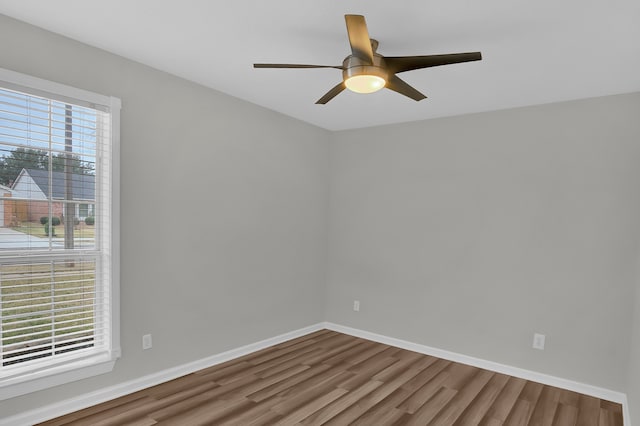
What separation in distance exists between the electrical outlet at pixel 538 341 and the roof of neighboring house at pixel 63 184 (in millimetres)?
3795

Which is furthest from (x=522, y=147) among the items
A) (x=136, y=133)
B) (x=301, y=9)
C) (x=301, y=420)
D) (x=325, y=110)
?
(x=136, y=133)

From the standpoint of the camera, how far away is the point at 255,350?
3797mm

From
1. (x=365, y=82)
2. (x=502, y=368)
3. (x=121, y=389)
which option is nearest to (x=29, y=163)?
(x=121, y=389)

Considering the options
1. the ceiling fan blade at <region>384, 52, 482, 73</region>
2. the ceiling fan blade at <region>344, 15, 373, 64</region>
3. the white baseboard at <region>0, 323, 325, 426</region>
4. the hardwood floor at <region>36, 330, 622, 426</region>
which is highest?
the ceiling fan blade at <region>344, 15, 373, 64</region>

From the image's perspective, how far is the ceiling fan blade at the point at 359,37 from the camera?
1.63 m

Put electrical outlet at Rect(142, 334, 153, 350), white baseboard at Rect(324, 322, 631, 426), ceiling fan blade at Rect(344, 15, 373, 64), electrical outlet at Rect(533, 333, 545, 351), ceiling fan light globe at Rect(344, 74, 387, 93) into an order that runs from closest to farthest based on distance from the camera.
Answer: ceiling fan blade at Rect(344, 15, 373, 64)
ceiling fan light globe at Rect(344, 74, 387, 93)
electrical outlet at Rect(142, 334, 153, 350)
white baseboard at Rect(324, 322, 631, 426)
electrical outlet at Rect(533, 333, 545, 351)

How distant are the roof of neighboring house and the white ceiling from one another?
90 cm

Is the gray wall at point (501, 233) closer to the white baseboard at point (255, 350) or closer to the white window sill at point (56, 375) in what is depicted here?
the white baseboard at point (255, 350)

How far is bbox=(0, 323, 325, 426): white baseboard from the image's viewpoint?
91.2 inches

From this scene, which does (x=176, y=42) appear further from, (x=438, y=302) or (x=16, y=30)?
(x=438, y=302)

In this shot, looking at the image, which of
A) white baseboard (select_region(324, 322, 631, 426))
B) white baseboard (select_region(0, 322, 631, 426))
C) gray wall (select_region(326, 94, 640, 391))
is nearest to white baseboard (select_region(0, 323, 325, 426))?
white baseboard (select_region(0, 322, 631, 426))

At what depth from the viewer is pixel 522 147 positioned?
3.47 m

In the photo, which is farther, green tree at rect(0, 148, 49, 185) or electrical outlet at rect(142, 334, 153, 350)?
electrical outlet at rect(142, 334, 153, 350)

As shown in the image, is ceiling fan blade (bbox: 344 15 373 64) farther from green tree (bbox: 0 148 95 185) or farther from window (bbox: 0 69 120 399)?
green tree (bbox: 0 148 95 185)
